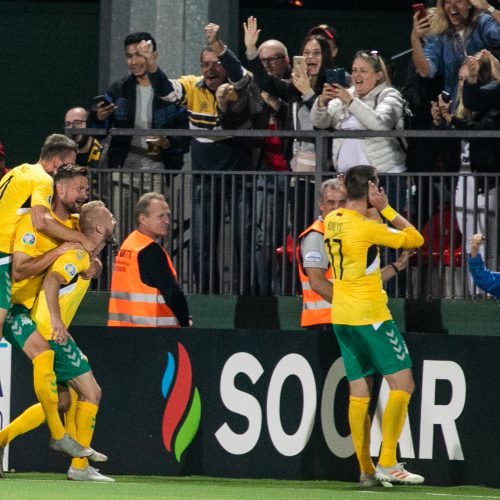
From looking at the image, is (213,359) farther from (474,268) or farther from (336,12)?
(336,12)

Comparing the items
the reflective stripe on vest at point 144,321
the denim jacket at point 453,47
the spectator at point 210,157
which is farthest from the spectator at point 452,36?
the reflective stripe on vest at point 144,321

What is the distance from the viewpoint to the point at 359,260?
10930mm

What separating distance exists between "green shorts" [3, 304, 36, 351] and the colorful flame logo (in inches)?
47.7

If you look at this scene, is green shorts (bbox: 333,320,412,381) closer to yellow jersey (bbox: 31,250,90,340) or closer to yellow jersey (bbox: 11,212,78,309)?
yellow jersey (bbox: 31,250,90,340)

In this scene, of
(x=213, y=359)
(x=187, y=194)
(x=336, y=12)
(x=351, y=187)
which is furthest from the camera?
(x=336, y=12)

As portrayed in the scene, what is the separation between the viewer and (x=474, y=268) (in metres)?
11.3

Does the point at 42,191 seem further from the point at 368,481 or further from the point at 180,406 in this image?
the point at 368,481

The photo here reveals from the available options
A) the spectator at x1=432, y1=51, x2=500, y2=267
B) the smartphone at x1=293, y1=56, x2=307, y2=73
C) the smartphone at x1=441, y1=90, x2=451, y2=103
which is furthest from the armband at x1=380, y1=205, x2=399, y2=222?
the smartphone at x1=293, y1=56, x2=307, y2=73

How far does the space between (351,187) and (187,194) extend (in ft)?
6.52

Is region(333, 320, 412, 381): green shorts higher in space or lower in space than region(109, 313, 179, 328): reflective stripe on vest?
lower

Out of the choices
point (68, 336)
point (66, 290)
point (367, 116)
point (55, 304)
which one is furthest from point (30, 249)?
point (367, 116)

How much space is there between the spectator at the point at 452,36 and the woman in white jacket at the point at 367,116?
0.43m

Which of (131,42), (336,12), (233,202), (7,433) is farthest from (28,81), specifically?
(7,433)

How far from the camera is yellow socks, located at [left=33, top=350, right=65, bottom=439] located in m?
10.9
